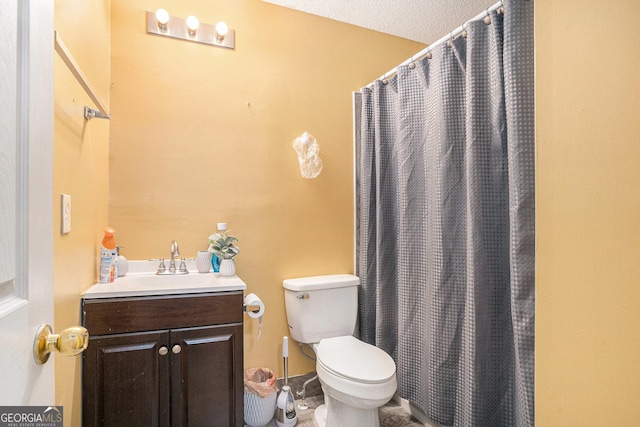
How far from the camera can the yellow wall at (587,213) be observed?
1.88 ft

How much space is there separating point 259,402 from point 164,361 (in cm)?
64

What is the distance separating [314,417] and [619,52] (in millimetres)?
2028

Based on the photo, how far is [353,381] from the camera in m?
1.40

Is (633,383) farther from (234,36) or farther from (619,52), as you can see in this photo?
(234,36)

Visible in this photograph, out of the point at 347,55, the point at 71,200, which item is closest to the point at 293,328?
the point at 71,200

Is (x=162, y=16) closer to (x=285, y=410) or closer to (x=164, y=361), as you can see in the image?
(x=164, y=361)

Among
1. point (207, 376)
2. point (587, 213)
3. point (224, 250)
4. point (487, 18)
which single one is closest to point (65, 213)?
point (224, 250)

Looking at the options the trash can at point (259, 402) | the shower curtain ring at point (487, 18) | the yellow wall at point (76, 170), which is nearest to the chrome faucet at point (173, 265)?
the yellow wall at point (76, 170)

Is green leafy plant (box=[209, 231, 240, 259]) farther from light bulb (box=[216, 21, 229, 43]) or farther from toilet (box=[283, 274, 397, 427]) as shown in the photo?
light bulb (box=[216, 21, 229, 43])

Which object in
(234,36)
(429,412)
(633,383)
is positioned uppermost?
(234,36)

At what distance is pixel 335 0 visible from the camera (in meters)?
1.97

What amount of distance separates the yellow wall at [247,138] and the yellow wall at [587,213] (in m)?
1.53

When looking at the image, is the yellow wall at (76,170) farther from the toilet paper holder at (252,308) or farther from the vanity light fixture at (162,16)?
the toilet paper holder at (252,308)

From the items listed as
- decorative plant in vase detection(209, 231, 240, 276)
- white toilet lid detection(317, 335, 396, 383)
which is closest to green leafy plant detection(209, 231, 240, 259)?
decorative plant in vase detection(209, 231, 240, 276)
